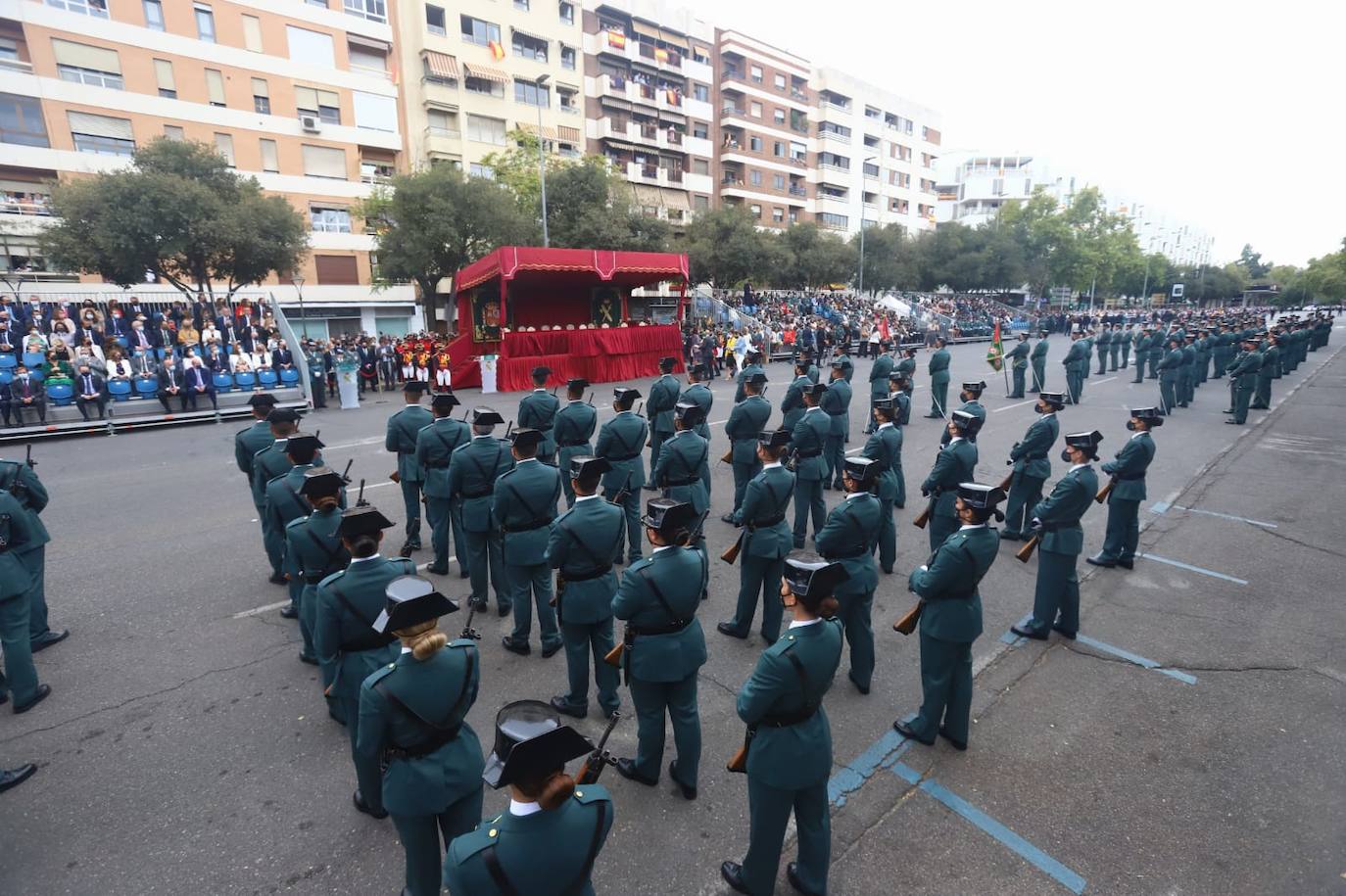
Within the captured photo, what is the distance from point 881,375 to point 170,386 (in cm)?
1752

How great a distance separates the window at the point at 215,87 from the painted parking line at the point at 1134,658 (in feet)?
131

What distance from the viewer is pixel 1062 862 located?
11.4 feet

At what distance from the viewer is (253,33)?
31.0 meters

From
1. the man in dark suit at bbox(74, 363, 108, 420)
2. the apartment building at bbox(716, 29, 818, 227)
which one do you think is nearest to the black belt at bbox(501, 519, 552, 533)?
the man in dark suit at bbox(74, 363, 108, 420)

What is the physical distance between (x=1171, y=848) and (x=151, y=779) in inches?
245

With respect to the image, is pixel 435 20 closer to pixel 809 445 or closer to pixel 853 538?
pixel 809 445

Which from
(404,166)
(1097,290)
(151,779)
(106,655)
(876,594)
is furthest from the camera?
Result: (1097,290)

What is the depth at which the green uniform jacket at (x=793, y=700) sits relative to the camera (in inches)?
116

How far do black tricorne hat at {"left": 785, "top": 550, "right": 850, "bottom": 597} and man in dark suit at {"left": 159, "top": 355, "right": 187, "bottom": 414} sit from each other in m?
18.8

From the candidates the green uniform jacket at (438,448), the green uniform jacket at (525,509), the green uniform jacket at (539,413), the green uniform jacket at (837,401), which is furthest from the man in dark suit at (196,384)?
the green uniform jacket at (837,401)

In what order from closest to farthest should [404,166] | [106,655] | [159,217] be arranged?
[106,655]
[159,217]
[404,166]

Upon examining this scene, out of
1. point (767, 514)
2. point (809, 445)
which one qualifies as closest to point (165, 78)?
point (809, 445)

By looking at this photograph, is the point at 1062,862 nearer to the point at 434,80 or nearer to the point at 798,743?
the point at 798,743

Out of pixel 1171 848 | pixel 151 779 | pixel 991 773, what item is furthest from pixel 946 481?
pixel 151 779
